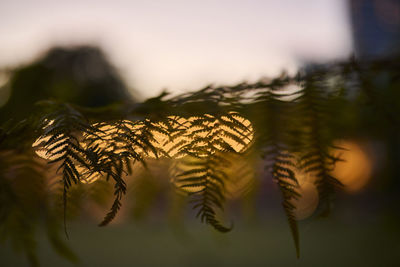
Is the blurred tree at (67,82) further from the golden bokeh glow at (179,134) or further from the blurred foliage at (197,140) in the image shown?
the golden bokeh glow at (179,134)

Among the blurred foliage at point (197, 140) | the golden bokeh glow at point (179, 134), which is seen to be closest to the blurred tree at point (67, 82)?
the blurred foliage at point (197, 140)

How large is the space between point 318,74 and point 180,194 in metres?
0.53

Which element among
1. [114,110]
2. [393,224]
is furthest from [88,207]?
[393,224]

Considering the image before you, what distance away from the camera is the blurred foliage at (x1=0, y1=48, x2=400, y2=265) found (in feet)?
1.39

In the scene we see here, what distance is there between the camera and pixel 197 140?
0.46 m

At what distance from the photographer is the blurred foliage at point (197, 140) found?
1.39 feet

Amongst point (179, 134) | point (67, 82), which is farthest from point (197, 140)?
point (67, 82)

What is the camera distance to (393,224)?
5.37ft

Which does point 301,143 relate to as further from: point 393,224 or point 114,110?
point 393,224

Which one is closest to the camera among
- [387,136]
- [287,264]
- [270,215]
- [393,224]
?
[387,136]

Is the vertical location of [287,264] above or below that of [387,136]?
below

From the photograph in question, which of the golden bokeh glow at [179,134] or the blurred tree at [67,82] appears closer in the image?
the golden bokeh glow at [179,134]

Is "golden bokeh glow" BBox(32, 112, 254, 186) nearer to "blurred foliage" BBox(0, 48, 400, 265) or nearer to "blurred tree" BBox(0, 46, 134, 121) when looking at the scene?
"blurred foliage" BBox(0, 48, 400, 265)

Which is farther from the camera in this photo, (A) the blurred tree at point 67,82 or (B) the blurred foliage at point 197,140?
(A) the blurred tree at point 67,82
